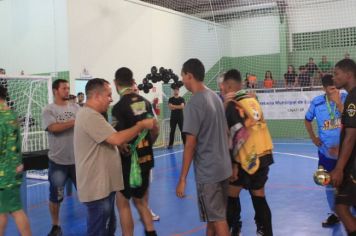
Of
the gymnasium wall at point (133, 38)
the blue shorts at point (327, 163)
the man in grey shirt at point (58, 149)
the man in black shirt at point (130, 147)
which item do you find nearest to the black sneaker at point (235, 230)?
the man in black shirt at point (130, 147)

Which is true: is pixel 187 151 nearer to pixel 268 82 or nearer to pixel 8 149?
pixel 8 149

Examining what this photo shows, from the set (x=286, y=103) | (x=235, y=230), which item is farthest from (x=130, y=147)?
(x=286, y=103)

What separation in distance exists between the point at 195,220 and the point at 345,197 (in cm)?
226

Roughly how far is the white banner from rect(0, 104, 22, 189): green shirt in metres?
11.1

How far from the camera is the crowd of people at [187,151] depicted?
128 inches

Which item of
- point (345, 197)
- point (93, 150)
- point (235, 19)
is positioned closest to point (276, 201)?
point (345, 197)

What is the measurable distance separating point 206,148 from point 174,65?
12.2 m

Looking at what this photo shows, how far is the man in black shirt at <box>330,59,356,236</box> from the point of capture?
3.27m

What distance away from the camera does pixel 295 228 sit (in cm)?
476

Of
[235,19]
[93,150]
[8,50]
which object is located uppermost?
[235,19]

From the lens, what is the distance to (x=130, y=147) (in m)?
3.77

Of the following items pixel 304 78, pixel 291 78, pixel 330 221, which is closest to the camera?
pixel 330 221

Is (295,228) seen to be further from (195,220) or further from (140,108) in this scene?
(140,108)

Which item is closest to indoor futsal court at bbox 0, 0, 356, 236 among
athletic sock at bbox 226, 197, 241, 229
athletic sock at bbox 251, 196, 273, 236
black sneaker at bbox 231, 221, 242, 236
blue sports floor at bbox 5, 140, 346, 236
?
blue sports floor at bbox 5, 140, 346, 236
